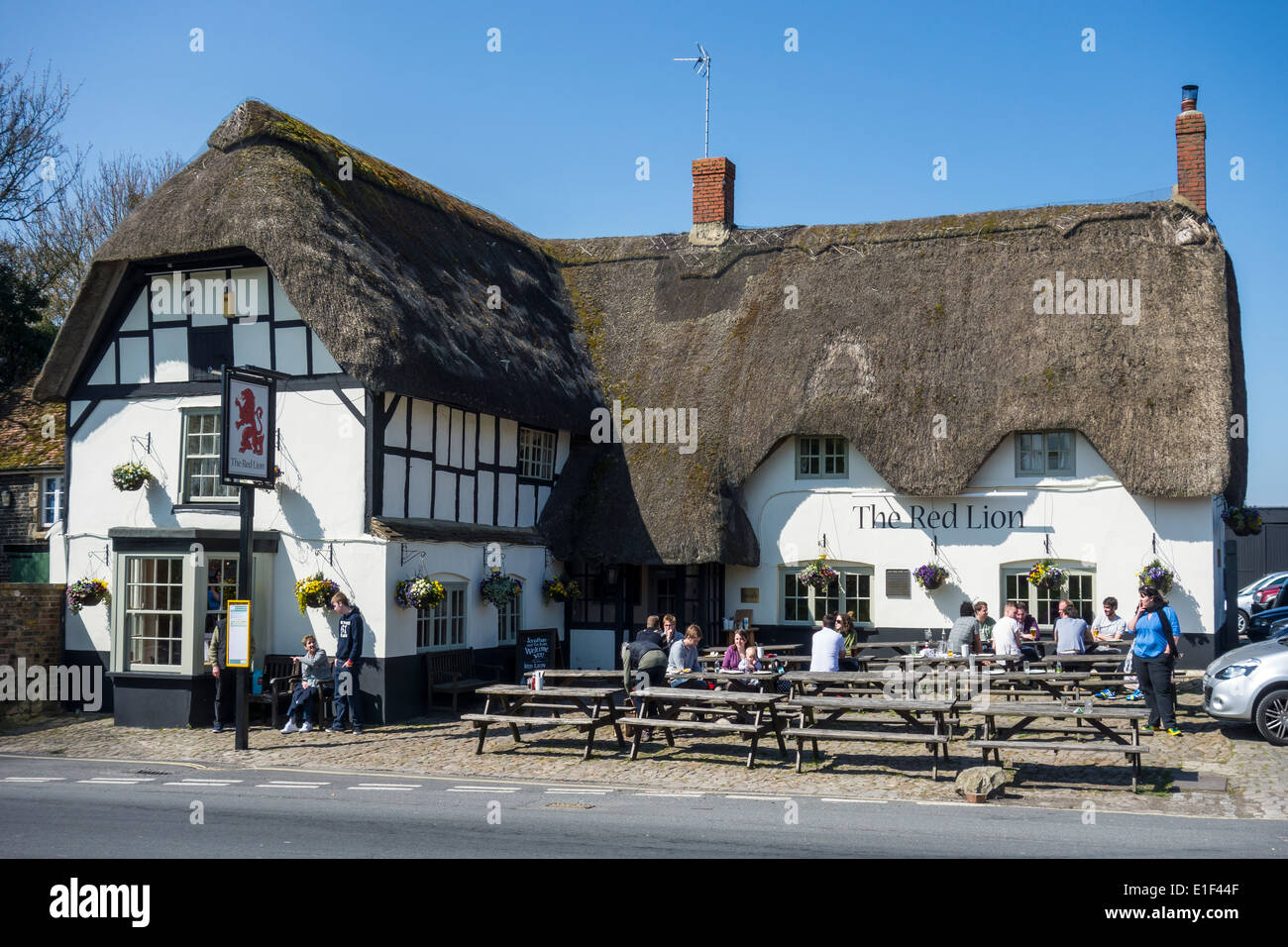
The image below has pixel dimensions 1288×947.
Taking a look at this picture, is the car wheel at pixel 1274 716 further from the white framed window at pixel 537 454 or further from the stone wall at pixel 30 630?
the stone wall at pixel 30 630

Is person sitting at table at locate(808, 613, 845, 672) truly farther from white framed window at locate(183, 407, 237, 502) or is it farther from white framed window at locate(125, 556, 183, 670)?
white framed window at locate(183, 407, 237, 502)

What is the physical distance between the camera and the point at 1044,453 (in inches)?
805

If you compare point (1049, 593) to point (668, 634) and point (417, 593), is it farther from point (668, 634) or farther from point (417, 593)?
point (417, 593)

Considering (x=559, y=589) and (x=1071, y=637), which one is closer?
(x=1071, y=637)

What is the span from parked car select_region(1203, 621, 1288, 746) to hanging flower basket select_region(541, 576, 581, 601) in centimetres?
1060

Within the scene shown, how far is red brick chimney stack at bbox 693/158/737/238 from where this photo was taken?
25594mm

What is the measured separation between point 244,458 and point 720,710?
686 cm

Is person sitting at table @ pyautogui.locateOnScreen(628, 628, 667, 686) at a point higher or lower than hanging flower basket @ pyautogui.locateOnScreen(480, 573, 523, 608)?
lower

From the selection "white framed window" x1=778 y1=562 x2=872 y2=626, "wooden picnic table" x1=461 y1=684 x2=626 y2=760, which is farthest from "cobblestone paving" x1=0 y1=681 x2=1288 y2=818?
"white framed window" x1=778 y1=562 x2=872 y2=626

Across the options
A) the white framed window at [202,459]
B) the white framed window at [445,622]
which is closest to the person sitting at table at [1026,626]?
the white framed window at [445,622]

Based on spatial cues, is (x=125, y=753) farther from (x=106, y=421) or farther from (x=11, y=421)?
(x=11, y=421)

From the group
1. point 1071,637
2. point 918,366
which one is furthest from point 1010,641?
point 918,366

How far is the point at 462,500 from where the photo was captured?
18875 mm
